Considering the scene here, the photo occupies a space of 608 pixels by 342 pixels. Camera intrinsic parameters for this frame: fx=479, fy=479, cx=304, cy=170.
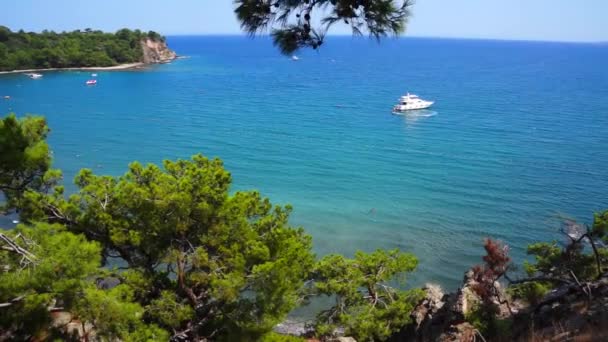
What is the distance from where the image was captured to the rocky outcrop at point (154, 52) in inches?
4314

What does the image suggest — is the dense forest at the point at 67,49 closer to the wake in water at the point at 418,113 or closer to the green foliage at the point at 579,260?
the wake in water at the point at 418,113

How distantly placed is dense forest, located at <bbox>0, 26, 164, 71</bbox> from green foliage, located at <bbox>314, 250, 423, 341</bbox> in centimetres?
8989

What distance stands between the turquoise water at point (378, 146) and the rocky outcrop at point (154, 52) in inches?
1309

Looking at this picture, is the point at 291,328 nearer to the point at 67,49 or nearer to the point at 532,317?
the point at 532,317

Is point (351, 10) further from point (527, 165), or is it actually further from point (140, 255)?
point (527, 165)

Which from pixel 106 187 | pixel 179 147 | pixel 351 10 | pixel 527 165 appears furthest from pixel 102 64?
pixel 351 10

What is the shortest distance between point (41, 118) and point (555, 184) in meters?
29.2

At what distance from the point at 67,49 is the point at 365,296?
99.3 m

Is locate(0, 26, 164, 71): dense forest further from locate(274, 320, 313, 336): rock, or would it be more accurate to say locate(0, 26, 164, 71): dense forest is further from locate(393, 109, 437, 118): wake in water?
locate(274, 320, 313, 336): rock

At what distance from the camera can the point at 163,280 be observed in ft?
34.3

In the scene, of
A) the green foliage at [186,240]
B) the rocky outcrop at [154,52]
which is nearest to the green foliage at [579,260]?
the green foliage at [186,240]

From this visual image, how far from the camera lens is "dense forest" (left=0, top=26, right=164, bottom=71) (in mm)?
87062

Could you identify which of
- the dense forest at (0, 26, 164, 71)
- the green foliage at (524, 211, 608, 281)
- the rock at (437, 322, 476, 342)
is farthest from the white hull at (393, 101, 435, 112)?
the dense forest at (0, 26, 164, 71)

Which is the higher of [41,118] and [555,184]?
[41,118]
